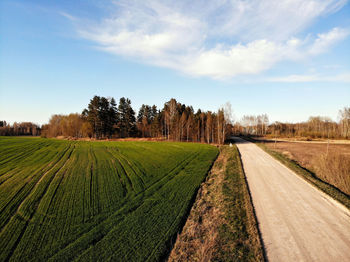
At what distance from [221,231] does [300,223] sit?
149 inches

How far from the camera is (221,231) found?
7.11 m

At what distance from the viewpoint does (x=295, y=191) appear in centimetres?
1092

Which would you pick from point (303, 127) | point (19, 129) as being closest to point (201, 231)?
point (303, 127)

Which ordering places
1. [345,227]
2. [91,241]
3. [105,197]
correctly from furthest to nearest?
1. [105,197]
2. [345,227]
3. [91,241]

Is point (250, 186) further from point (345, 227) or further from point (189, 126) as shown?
point (189, 126)

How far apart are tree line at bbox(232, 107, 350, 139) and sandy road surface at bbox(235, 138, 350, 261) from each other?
51.8 m

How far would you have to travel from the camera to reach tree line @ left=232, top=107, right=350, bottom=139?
221 feet

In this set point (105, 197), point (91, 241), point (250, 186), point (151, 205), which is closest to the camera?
point (91, 241)

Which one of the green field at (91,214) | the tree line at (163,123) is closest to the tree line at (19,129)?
the tree line at (163,123)

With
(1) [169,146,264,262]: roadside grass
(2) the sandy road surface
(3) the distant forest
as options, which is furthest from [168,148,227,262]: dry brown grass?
(3) the distant forest

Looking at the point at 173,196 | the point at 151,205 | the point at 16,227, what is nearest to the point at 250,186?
the point at 173,196

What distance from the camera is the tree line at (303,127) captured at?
67213 mm

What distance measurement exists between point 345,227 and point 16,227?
48.8 feet

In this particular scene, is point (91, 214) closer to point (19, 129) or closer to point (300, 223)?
point (300, 223)
